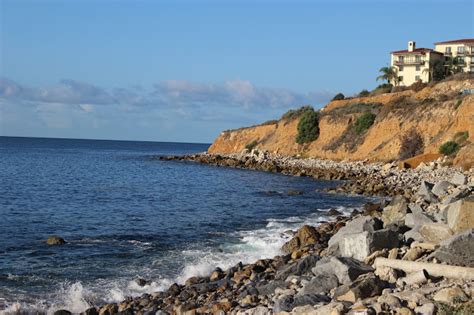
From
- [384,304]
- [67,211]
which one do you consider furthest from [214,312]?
[67,211]

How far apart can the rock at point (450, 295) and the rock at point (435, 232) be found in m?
4.01

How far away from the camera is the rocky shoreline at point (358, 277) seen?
31.1 feet

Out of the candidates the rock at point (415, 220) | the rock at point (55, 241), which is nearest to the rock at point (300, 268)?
the rock at point (415, 220)

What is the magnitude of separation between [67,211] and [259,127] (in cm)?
5942

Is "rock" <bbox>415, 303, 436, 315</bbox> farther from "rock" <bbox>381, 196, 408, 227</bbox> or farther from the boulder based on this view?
"rock" <bbox>381, 196, 408, 227</bbox>

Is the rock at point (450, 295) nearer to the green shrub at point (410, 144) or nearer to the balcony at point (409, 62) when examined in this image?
the green shrub at point (410, 144)

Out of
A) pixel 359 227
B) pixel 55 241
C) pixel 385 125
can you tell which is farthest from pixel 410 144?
pixel 55 241

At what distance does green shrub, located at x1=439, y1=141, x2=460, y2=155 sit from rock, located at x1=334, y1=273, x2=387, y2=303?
1579 inches

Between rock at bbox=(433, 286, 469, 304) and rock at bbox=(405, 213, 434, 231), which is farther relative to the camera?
rock at bbox=(405, 213, 434, 231)

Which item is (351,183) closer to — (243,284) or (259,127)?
(243,284)

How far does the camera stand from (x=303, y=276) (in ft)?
44.3

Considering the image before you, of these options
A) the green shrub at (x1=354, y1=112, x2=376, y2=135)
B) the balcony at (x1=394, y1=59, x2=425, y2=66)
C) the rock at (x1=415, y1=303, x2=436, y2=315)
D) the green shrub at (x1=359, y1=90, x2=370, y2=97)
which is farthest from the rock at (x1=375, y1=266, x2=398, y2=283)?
the balcony at (x1=394, y1=59, x2=425, y2=66)

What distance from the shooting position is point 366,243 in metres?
13.3

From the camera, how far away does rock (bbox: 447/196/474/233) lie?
1329 cm
